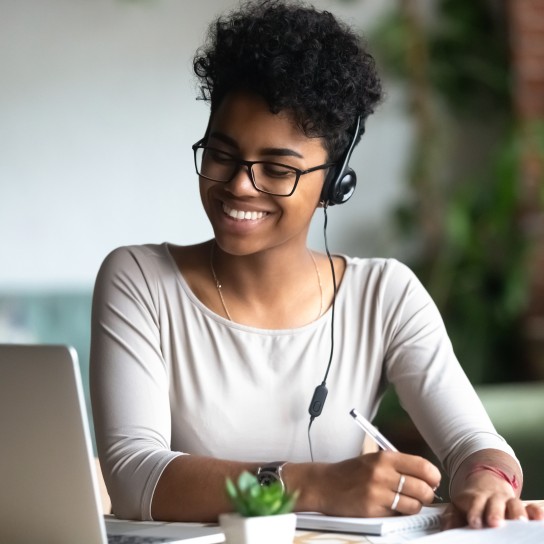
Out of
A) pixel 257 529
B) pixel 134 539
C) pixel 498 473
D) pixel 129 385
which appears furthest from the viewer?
pixel 129 385

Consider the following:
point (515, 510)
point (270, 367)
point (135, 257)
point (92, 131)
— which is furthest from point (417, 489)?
point (92, 131)

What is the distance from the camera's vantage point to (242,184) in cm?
163

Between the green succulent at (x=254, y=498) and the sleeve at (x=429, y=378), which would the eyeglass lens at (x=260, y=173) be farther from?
the green succulent at (x=254, y=498)

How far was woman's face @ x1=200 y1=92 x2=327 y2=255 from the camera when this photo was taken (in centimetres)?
164

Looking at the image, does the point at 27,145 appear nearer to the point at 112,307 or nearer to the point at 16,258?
the point at 16,258

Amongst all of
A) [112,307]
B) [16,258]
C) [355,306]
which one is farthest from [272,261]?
[16,258]

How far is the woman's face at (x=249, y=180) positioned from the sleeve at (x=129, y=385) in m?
0.18

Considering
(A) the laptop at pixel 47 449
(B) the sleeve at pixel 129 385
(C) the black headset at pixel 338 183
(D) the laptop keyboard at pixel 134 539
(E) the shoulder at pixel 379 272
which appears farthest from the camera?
(E) the shoulder at pixel 379 272

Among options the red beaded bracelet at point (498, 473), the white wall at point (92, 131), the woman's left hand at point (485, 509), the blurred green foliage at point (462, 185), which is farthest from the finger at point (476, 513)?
the blurred green foliage at point (462, 185)

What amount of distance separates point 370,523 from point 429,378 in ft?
1.57

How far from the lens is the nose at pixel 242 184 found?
5.35 feet

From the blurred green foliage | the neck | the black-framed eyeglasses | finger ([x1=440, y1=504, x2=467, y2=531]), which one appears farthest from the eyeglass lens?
the blurred green foliage

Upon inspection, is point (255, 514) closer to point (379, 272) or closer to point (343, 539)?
point (343, 539)

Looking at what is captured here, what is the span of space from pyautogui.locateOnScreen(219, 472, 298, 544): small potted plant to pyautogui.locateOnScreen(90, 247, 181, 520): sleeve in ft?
1.32
